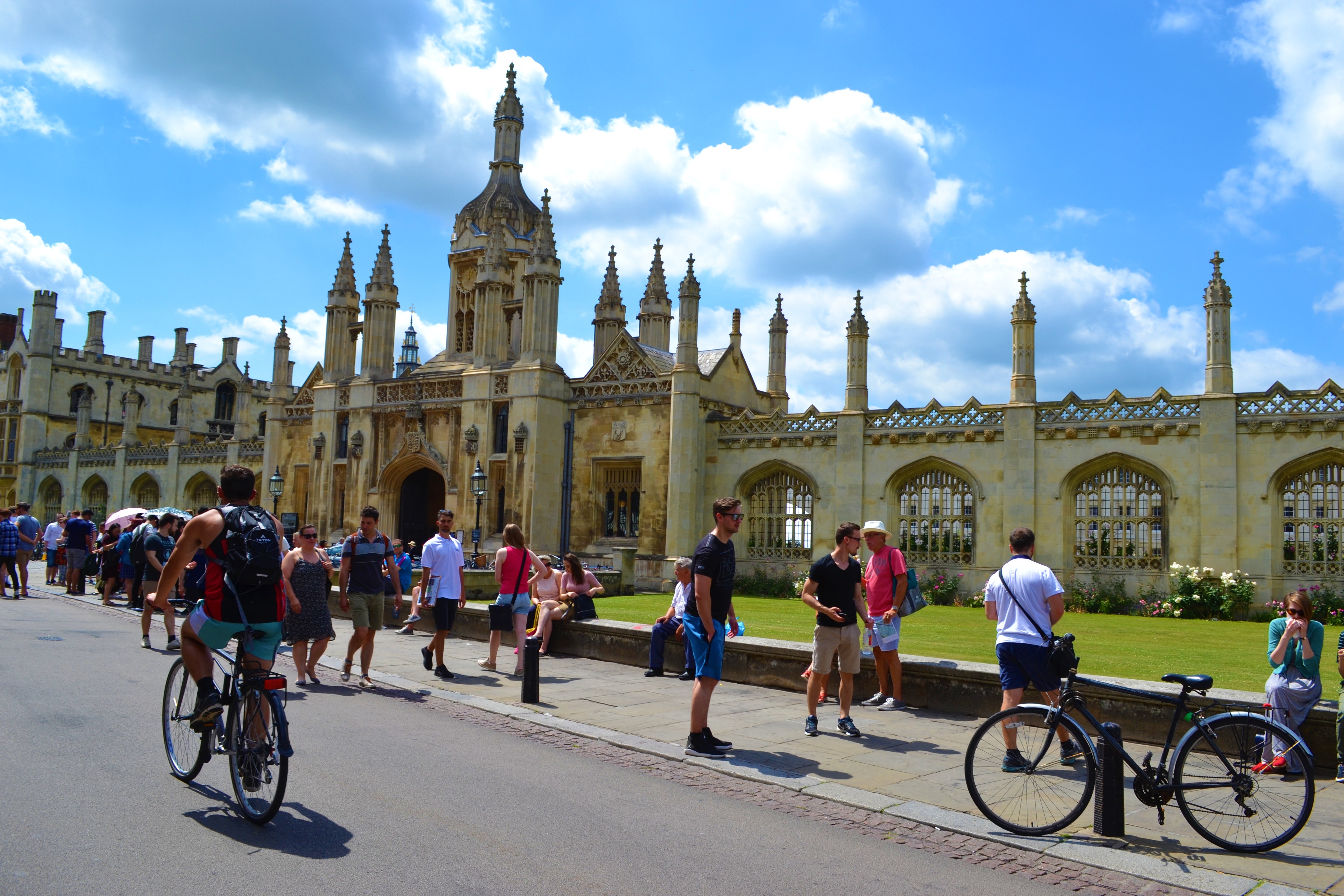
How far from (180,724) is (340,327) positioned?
29.6m

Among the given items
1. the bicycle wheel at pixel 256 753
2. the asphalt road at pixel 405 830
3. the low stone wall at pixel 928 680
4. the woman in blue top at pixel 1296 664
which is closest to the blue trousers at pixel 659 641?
the low stone wall at pixel 928 680

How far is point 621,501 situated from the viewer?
2867 centimetres

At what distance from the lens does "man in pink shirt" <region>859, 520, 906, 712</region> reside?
909cm

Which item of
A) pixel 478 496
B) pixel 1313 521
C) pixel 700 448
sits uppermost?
pixel 700 448

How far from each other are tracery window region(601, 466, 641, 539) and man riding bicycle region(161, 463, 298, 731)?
22.4 metres

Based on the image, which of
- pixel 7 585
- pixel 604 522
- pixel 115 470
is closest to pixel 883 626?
pixel 604 522

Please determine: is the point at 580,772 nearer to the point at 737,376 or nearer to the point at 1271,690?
the point at 1271,690

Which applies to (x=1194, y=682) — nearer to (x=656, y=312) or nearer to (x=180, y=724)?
(x=180, y=724)

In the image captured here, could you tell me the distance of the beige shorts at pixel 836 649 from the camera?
823 cm

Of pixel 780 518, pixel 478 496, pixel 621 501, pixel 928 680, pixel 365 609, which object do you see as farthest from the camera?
pixel 621 501

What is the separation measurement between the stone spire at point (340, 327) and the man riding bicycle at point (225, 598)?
96.4ft

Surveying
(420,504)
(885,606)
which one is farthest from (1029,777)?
(420,504)

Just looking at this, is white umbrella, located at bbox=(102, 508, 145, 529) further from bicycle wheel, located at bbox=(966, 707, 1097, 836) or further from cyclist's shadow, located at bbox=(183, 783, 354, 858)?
bicycle wheel, located at bbox=(966, 707, 1097, 836)

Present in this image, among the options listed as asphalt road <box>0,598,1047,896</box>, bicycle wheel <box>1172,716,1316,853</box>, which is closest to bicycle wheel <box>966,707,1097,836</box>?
bicycle wheel <box>1172,716,1316,853</box>
